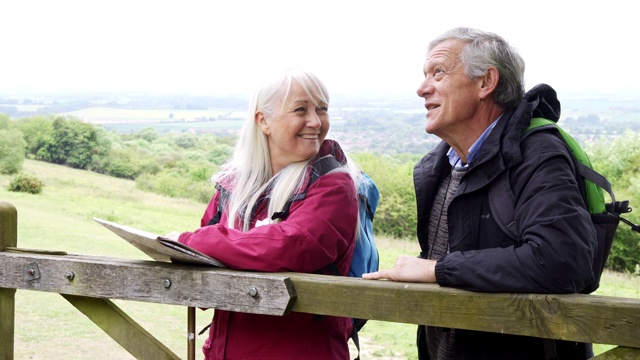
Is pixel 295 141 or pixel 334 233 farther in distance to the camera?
pixel 295 141

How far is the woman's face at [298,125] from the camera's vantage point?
1.82m

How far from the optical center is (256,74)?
1935 mm

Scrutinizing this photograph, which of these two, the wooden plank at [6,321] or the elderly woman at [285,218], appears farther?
the wooden plank at [6,321]

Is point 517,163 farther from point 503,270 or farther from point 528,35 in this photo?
point 528,35

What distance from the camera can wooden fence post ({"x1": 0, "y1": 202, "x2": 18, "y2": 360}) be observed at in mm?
1902

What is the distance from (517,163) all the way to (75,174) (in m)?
13.7

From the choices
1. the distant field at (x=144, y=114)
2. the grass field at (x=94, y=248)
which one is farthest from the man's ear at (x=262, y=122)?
the distant field at (x=144, y=114)

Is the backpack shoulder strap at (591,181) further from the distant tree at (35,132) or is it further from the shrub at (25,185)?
the distant tree at (35,132)

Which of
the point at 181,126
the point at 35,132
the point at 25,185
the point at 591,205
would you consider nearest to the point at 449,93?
the point at 591,205

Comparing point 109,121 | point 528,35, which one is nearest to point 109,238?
point 109,121

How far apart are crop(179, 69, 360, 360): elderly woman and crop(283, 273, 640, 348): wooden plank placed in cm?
10

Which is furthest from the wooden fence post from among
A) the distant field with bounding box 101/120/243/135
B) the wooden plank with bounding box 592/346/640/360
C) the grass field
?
the distant field with bounding box 101/120/243/135

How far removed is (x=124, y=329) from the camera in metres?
1.81

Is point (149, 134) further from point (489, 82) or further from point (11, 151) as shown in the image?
point (489, 82)
